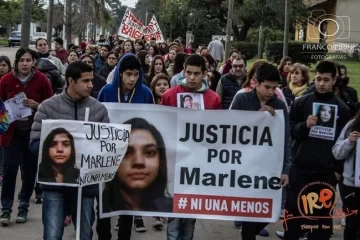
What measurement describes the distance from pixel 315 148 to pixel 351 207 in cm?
65

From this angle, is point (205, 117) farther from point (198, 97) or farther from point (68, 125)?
point (68, 125)

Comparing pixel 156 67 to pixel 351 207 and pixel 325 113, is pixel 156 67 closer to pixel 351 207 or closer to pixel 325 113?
pixel 325 113

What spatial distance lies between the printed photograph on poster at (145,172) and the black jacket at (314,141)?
1143 millimetres

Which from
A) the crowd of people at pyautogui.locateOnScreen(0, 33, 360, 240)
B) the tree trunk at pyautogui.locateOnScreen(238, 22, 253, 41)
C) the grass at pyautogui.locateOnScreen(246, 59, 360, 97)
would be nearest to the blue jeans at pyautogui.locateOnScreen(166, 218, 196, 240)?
the crowd of people at pyautogui.locateOnScreen(0, 33, 360, 240)

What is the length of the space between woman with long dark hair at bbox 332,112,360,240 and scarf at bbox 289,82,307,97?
2.69m

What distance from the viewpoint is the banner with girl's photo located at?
19.0 ft

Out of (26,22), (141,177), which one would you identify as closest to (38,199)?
(141,177)

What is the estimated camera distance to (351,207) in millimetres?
5996

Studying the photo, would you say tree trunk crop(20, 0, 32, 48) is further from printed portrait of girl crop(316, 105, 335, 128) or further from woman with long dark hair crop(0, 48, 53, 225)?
printed portrait of girl crop(316, 105, 335, 128)

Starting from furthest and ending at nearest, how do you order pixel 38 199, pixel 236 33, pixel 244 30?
pixel 236 33, pixel 244 30, pixel 38 199

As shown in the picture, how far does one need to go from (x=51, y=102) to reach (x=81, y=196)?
78 cm

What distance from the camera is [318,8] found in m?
34.8

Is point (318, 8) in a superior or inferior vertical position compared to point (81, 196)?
superior

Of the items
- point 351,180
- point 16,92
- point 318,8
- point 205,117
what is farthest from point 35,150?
point 318,8
